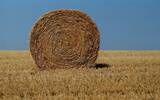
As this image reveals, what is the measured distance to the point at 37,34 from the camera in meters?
13.4

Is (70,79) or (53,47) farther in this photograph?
(53,47)

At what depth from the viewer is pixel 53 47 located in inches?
535

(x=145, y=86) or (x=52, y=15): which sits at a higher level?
(x=52, y=15)

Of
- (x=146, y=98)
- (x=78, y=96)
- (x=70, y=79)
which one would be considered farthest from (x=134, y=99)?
(x=70, y=79)

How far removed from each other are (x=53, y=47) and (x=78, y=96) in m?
6.39

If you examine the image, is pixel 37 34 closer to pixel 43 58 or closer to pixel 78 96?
pixel 43 58

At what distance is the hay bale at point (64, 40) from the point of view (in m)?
13.4

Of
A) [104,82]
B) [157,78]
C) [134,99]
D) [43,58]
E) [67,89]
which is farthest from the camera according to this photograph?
[43,58]

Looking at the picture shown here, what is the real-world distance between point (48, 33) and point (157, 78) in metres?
4.87

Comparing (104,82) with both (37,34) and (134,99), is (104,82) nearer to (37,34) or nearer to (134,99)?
(134,99)

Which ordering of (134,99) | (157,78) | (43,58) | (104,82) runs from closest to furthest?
(134,99), (104,82), (157,78), (43,58)

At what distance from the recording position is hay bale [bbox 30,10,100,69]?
1338 centimetres

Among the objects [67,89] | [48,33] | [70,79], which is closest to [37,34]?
[48,33]

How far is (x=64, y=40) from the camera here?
540 inches
